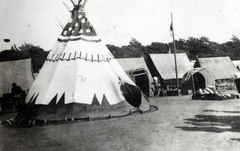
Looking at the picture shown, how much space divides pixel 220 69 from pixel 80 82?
13.0 m

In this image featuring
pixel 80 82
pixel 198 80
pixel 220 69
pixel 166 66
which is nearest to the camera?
pixel 80 82

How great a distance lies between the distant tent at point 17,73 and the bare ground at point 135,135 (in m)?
6.28

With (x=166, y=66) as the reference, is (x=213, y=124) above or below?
below

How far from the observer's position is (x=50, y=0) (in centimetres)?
552

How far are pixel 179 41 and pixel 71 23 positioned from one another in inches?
1247

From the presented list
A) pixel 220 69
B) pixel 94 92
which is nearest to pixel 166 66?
pixel 220 69

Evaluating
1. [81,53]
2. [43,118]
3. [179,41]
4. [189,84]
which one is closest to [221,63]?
[189,84]

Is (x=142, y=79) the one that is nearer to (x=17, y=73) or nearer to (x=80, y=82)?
(x=17, y=73)

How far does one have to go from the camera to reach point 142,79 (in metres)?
14.7

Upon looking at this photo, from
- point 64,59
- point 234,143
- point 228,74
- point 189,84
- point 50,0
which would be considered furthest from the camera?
point 228,74

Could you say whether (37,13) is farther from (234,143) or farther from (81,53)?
(234,143)

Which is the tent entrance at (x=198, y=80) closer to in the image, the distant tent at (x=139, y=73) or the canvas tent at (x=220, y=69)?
the distant tent at (x=139, y=73)

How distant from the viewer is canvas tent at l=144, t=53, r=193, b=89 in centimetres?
1566

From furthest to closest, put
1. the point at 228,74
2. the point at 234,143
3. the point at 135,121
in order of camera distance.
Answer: the point at 228,74 → the point at 135,121 → the point at 234,143
